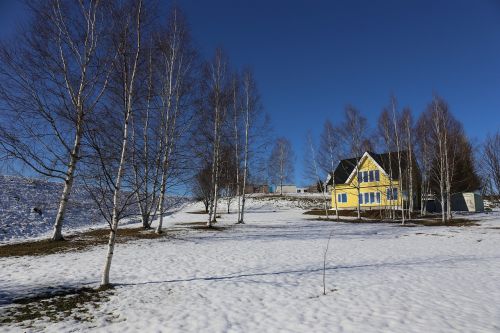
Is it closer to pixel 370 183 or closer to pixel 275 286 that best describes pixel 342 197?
pixel 370 183

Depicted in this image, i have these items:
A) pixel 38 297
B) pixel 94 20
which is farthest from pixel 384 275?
pixel 94 20

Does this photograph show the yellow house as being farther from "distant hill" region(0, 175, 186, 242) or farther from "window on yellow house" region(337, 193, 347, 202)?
"distant hill" region(0, 175, 186, 242)

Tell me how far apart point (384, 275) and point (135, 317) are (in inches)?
269

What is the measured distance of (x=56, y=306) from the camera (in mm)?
6141

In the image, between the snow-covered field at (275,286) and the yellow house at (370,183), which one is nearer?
the snow-covered field at (275,286)

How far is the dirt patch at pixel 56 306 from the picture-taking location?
18.1 ft

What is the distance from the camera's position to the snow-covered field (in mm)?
5434

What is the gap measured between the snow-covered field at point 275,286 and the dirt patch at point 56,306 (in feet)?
0.72

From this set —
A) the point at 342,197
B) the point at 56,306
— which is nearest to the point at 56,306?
the point at 56,306

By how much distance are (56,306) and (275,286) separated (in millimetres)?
4871

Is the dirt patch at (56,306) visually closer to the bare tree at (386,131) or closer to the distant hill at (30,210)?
the distant hill at (30,210)

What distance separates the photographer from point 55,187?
106 ft

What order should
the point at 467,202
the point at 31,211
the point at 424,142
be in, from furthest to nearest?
the point at 467,202
the point at 424,142
the point at 31,211

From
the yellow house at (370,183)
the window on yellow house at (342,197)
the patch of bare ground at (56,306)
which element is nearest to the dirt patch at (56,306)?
the patch of bare ground at (56,306)
